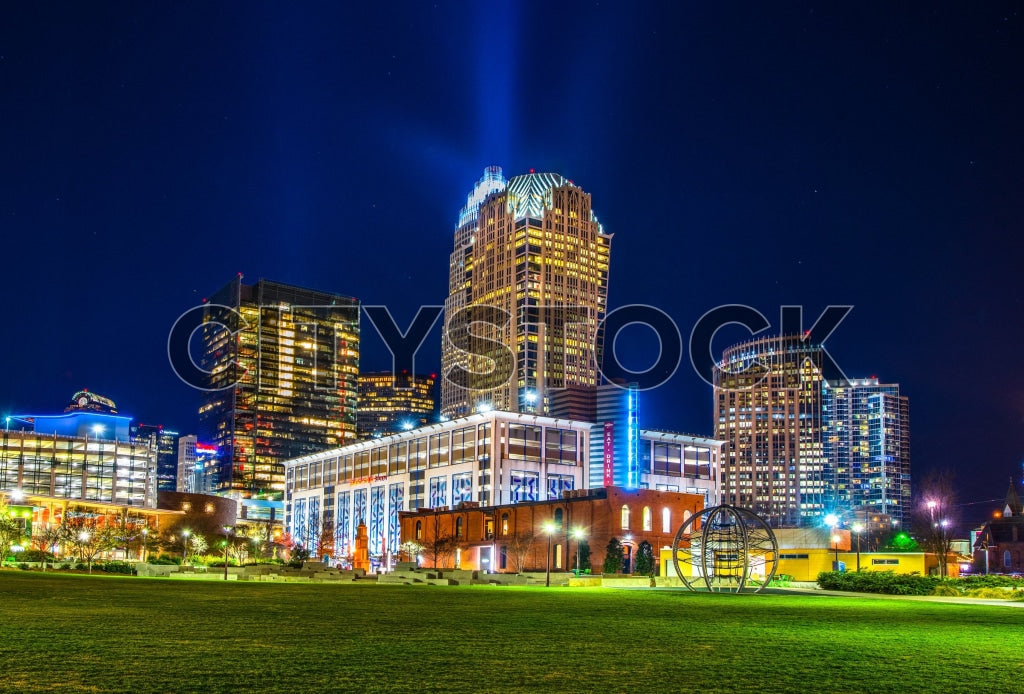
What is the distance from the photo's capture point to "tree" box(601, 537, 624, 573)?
8269 cm

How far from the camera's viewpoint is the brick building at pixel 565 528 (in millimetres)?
97938

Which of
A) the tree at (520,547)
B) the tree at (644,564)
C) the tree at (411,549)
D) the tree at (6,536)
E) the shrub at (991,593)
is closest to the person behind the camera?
the shrub at (991,593)

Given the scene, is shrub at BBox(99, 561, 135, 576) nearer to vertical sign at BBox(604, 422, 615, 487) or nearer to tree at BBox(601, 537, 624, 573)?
tree at BBox(601, 537, 624, 573)

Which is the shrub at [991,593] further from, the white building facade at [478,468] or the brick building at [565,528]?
the white building facade at [478,468]

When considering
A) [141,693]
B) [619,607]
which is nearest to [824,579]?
[619,607]

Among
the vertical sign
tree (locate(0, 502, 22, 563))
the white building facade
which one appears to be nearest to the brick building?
the white building facade

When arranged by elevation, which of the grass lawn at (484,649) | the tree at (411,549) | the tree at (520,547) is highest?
the grass lawn at (484,649)

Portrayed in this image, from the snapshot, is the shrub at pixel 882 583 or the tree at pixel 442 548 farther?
the tree at pixel 442 548

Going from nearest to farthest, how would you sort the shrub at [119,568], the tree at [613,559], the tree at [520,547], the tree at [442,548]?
the shrub at [119,568]
the tree at [613,559]
the tree at [520,547]
the tree at [442,548]

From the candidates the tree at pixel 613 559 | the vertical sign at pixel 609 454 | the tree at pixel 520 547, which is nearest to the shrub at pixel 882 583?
the tree at pixel 613 559

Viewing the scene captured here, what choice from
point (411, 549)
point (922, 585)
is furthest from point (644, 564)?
point (922, 585)

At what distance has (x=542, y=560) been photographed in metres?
100

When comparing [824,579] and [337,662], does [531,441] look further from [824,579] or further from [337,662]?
[337,662]

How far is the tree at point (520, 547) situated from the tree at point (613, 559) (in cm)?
1244
